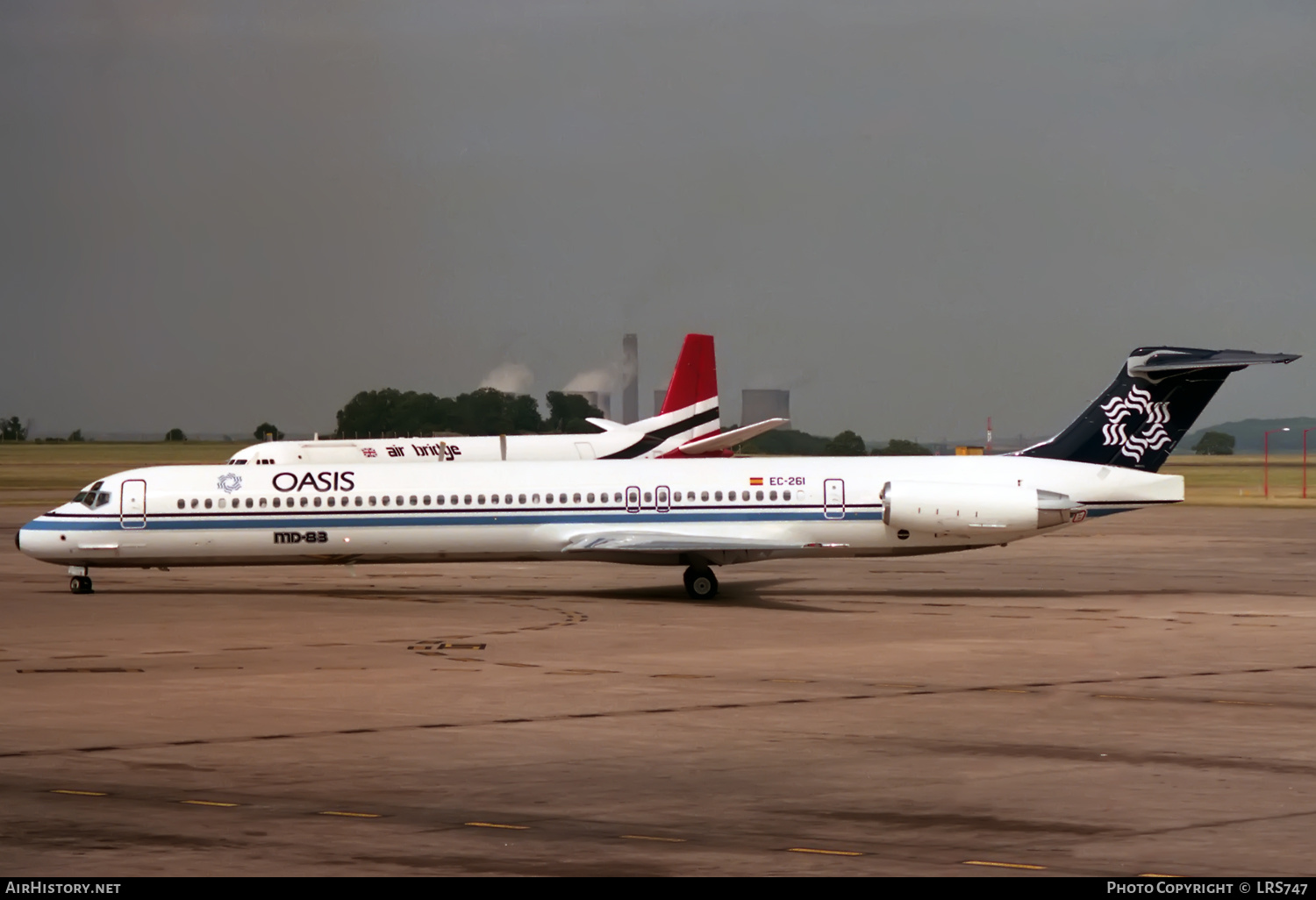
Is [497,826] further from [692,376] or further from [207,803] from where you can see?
[692,376]

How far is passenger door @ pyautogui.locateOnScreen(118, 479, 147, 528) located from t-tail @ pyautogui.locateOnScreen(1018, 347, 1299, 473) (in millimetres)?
17417

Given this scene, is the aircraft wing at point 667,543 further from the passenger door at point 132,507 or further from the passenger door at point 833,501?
the passenger door at point 132,507

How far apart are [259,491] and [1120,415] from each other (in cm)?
1681

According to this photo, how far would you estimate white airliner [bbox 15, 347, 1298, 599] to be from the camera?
32.5 meters

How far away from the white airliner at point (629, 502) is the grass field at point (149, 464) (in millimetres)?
45531

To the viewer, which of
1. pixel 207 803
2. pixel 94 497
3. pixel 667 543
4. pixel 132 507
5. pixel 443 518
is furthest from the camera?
pixel 94 497

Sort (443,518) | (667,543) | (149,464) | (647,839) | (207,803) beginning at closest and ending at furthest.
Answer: (647,839) → (207,803) → (667,543) → (443,518) → (149,464)

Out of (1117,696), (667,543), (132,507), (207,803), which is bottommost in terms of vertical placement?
(207,803)

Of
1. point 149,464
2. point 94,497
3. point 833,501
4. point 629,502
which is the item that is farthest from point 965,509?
point 149,464

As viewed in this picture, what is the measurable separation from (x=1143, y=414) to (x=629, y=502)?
398 inches

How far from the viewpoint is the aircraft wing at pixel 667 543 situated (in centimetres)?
3147

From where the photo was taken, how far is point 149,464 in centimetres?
10169

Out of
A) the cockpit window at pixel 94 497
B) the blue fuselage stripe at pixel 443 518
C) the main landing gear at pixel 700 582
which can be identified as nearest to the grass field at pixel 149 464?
the cockpit window at pixel 94 497

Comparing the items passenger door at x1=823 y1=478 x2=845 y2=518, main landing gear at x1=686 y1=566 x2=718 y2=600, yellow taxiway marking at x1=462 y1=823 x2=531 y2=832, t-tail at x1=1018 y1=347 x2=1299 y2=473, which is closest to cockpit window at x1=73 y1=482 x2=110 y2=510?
main landing gear at x1=686 y1=566 x2=718 y2=600
